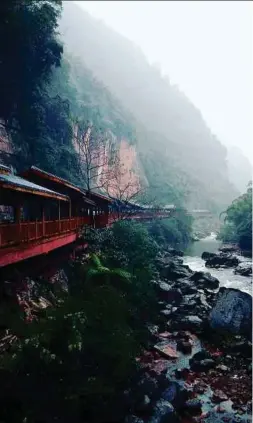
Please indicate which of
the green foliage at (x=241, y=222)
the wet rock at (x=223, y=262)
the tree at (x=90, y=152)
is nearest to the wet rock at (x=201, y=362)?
the tree at (x=90, y=152)

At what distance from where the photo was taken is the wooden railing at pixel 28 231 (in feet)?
30.9

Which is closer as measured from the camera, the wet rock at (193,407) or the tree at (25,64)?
the wet rock at (193,407)

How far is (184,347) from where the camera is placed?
43.9ft

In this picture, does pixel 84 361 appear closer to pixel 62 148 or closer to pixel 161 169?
pixel 62 148

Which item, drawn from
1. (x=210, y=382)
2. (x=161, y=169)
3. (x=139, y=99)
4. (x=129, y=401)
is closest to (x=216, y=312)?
(x=210, y=382)

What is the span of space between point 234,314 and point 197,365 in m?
3.58

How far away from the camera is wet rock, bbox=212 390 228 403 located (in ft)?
33.4

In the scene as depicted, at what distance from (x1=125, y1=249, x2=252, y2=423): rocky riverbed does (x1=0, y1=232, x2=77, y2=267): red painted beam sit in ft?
16.2

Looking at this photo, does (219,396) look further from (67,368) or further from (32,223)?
(32,223)

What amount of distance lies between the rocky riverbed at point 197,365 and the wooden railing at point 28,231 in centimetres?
537

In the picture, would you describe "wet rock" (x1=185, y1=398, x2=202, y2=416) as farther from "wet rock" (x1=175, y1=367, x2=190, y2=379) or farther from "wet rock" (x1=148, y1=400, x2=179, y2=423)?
"wet rock" (x1=175, y1=367, x2=190, y2=379)

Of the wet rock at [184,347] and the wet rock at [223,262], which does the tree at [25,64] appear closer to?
the wet rock at [223,262]

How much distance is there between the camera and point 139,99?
136 m

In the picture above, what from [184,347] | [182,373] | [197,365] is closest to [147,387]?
[182,373]
